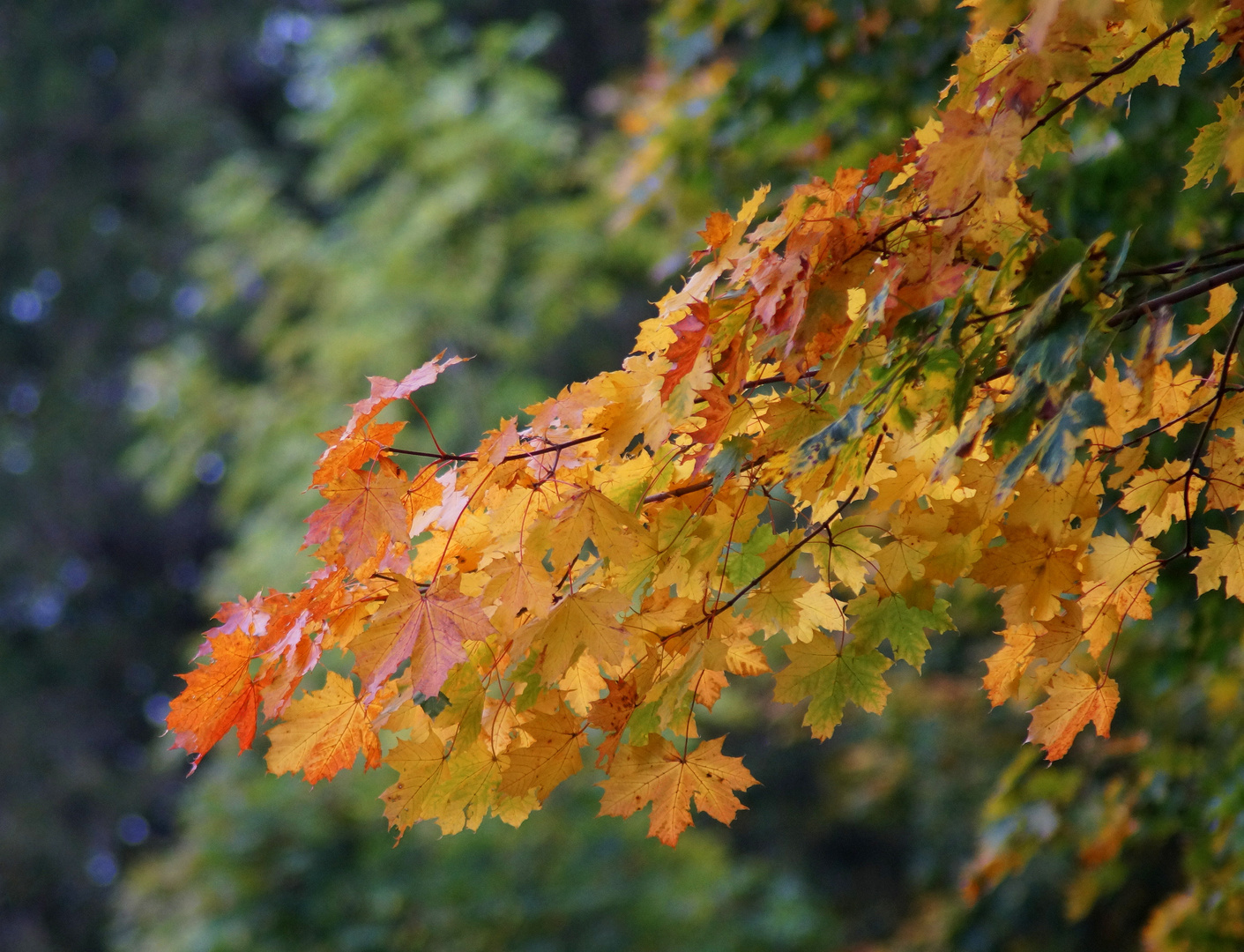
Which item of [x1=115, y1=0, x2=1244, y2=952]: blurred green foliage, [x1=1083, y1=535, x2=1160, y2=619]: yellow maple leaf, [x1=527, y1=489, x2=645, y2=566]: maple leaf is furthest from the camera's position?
[x1=115, y1=0, x2=1244, y2=952]: blurred green foliage

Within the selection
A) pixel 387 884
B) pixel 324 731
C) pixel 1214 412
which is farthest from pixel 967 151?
pixel 387 884

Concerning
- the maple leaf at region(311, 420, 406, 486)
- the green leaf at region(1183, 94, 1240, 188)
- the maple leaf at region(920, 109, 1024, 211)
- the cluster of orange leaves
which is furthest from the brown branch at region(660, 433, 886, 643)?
the green leaf at region(1183, 94, 1240, 188)

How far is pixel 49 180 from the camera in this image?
1105 centimetres

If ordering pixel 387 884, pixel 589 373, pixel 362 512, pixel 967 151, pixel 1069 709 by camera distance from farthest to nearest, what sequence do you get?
1. pixel 589 373
2. pixel 387 884
3. pixel 1069 709
4. pixel 362 512
5. pixel 967 151

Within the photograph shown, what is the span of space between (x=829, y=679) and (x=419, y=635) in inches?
17.3

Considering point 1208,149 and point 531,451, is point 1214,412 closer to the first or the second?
point 1208,149

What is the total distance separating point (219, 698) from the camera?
3.69ft

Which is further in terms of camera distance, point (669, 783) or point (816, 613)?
point (816, 613)

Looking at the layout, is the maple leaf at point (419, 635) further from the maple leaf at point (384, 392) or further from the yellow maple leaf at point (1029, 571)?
the yellow maple leaf at point (1029, 571)

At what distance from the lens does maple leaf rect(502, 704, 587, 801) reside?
1.12 metres

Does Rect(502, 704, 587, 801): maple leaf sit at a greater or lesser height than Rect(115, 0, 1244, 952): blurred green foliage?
greater

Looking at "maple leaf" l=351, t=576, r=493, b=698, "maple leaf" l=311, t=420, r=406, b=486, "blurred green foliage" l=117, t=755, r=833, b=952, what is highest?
"maple leaf" l=311, t=420, r=406, b=486

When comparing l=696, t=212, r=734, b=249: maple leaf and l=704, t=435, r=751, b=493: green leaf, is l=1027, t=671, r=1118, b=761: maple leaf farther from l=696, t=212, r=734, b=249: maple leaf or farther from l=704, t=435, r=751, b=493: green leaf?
l=696, t=212, r=734, b=249: maple leaf

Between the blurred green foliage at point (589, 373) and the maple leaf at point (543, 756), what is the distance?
1.30 metres
